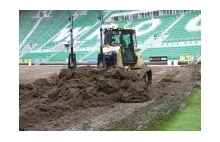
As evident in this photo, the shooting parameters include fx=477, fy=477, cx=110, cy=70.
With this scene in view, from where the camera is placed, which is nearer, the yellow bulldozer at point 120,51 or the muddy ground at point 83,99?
the muddy ground at point 83,99

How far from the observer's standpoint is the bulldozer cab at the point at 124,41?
970 cm

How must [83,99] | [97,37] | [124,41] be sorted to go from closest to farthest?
[83,99] < [124,41] < [97,37]

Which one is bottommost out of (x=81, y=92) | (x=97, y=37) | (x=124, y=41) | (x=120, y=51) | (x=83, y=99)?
(x=83, y=99)

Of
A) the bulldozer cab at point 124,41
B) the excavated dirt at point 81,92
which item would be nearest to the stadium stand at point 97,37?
the bulldozer cab at point 124,41

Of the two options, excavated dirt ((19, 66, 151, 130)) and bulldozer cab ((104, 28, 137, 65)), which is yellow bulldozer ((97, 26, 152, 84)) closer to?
bulldozer cab ((104, 28, 137, 65))

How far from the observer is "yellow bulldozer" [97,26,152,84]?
9477 millimetres

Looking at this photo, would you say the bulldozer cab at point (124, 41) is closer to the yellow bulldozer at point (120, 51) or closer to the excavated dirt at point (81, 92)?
the yellow bulldozer at point (120, 51)

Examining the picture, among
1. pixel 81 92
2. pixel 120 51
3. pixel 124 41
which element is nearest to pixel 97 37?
pixel 124 41

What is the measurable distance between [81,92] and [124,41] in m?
2.10

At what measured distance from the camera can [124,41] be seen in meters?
9.84

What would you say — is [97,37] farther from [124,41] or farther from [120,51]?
[120,51]

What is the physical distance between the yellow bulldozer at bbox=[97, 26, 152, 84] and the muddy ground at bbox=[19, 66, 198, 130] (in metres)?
0.54

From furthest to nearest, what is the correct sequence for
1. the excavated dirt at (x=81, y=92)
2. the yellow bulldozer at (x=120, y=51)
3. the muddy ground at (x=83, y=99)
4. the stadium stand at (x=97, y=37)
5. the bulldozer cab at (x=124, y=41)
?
the stadium stand at (x=97, y=37), the bulldozer cab at (x=124, y=41), the yellow bulldozer at (x=120, y=51), the excavated dirt at (x=81, y=92), the muddy ground at (x=83, y=99)
